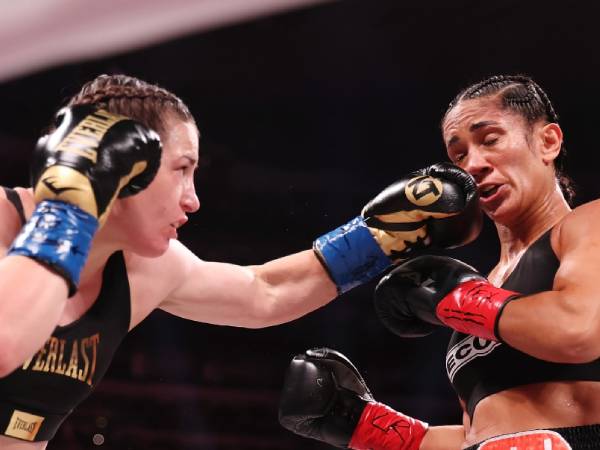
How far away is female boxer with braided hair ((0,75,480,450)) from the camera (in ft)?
4.32

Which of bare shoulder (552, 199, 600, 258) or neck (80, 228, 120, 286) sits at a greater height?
neck (80, 228, 120, 286)

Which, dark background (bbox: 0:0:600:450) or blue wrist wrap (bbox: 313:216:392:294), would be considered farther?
dark background (bbox: 0:0:600:450)

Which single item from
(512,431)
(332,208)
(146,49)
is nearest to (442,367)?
(332,208)

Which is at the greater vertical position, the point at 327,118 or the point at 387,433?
the point at 327,118

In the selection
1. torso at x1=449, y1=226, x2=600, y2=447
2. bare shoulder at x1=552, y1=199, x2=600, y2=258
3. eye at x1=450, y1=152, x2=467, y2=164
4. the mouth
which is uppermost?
eye at x1=450, y1=152, x2=467, y2=164

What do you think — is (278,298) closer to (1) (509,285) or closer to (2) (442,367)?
(1) (509,285)

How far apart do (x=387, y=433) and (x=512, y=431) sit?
0.50 metres

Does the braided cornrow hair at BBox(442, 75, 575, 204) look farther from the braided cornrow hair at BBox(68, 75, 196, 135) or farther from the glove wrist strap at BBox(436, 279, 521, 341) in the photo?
the braided cornrow hair at BBox(68, 75, 196, 135)

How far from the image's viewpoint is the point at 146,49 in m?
5.89

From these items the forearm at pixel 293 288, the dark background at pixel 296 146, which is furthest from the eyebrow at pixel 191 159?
the dark background at pixel 296 146

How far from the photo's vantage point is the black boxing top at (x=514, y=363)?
1.67 meters

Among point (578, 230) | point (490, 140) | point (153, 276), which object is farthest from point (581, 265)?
point (153, 276)

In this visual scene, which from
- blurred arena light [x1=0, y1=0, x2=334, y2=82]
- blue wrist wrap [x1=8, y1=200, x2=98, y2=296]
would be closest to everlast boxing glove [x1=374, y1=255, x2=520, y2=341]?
blue wrist wrap [x1=8, y1=200, x2=98, y2=296]

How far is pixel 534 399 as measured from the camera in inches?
65.6
